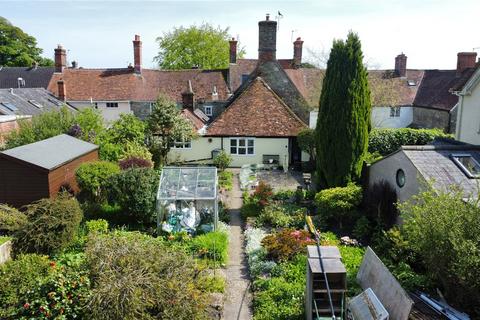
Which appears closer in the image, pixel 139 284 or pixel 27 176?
pixel 139 284

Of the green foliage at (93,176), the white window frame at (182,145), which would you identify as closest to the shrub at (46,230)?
the green foliage at (93,176)

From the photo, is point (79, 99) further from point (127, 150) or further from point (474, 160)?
point (474, 160)

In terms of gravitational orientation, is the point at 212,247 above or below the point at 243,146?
below

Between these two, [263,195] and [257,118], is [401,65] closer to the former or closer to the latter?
[257,118]

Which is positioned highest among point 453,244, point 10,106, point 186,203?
point 10,106

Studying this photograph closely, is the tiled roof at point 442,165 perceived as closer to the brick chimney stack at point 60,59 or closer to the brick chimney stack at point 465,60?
the brick chimney stack at point 465,60

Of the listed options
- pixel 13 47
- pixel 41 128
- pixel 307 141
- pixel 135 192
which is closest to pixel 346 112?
pixel 307 141
